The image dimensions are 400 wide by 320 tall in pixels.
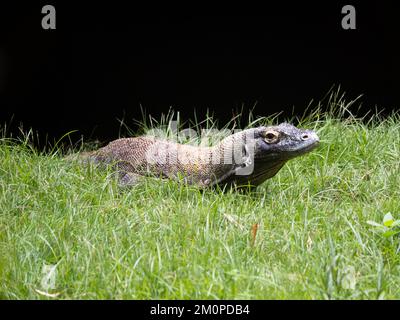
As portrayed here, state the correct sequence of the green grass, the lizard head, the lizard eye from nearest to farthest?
the green grass < the lizard head < the lizard eye

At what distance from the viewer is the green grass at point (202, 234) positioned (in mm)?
4406

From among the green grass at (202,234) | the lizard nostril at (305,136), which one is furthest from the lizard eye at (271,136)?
the green grass at (202,234)

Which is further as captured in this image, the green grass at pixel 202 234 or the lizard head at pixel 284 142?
the lizard head at pixel 284 142

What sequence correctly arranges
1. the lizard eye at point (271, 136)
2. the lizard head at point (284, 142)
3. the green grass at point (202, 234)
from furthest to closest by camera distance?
the lizard eye at point (271, 136)
the lizard head at point (284, 142)
the green grass at point (202, 234)

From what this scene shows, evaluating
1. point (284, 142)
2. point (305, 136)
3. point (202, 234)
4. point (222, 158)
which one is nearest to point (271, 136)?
point (284, 142)

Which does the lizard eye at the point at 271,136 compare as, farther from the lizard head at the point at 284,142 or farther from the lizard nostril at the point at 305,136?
the lizard nostril at the point at 305,136

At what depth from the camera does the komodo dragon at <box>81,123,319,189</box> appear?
6316 mm

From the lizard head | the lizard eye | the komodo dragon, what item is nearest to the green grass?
the komodo dragon

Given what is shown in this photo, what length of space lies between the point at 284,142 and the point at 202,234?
1513 mm

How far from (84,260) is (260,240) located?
116cm

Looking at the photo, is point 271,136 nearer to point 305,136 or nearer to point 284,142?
point 284,142

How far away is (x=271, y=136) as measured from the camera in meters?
6.36

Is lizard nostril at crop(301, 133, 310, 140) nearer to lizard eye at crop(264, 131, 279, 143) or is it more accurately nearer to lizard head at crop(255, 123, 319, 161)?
lizard head at crop(255, 123, 319, 161)
